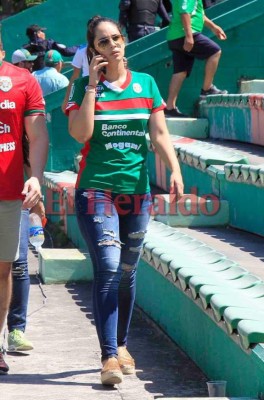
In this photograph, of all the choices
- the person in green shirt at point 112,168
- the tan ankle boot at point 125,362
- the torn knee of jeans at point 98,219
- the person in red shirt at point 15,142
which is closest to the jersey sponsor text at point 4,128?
the person in red shirt at point 15,142

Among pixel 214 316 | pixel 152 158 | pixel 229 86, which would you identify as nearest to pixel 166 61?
pixel 229 86

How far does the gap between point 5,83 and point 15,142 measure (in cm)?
31

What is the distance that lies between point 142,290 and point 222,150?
7.20 feet

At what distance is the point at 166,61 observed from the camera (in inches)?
512

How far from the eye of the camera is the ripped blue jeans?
5.59 m

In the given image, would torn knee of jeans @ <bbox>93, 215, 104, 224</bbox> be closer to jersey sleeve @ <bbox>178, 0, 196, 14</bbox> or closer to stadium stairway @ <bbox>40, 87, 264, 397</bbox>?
stadium stairway @ <bbox>40, 87, 264, 397</bbox>

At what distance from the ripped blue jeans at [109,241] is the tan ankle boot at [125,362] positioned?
→ 0.22 meters

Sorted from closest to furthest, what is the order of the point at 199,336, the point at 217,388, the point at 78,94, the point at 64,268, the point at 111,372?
the point at 217,388 → the point at 111,372 → the point at 78,94 → the point at 199,336 → the point at 64,268

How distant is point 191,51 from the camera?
38.8 feet

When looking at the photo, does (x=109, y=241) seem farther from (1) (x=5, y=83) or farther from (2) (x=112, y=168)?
(1) (x=5, y=83)

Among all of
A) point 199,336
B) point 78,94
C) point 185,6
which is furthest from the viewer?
point 185,6

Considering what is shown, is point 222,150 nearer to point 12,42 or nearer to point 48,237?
point 48,237

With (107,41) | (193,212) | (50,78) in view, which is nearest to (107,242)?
(107,41)

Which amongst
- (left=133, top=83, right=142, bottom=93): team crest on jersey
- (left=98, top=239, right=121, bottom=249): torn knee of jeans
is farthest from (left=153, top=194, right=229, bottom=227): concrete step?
(left=98, top=239, right=121, bottom=249): torn knee of jeans
